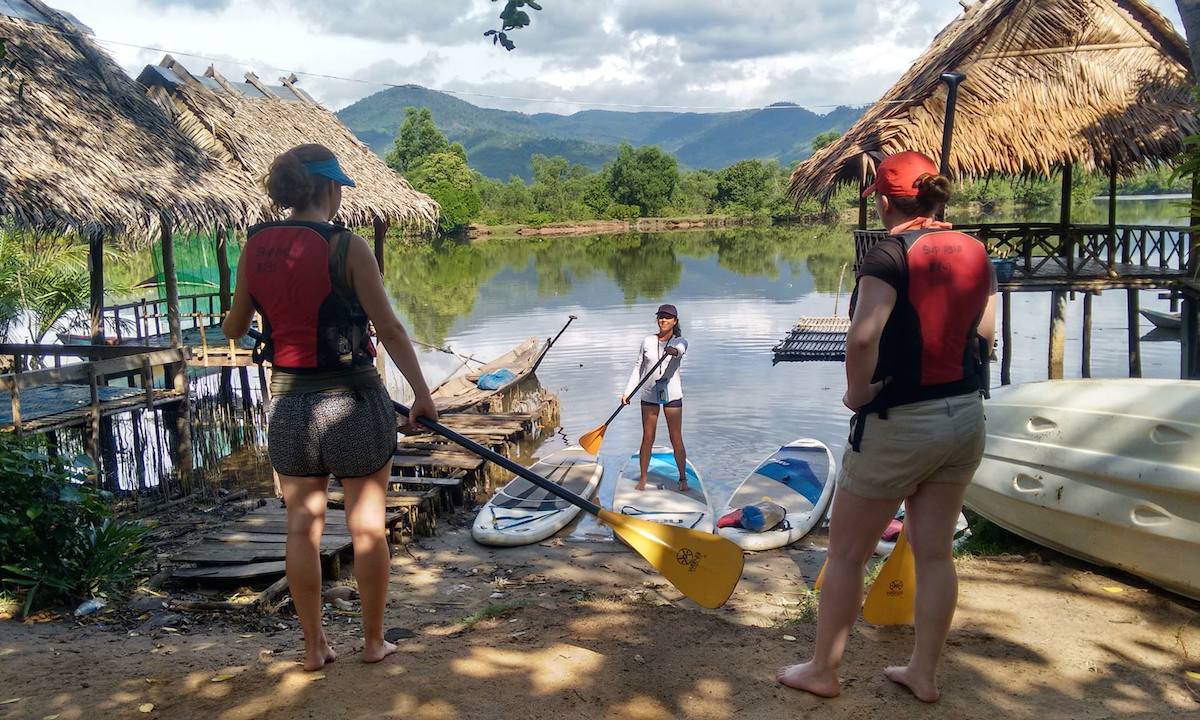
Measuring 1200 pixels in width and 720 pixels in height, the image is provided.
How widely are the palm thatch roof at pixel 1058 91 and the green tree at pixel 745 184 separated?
58.4m

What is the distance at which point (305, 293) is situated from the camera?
2.84 m

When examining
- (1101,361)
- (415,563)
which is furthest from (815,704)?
(1101,361)

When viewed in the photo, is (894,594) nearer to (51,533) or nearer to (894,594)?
(894,594)

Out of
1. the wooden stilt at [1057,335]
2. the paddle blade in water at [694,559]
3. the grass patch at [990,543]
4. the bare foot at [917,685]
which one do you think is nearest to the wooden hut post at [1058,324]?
the wooden stilt at [1057,335]

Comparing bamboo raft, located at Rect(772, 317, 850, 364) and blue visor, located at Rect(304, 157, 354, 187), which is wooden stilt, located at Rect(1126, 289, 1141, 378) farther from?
blue visor, located at Rect(304, 157, 354, 187)

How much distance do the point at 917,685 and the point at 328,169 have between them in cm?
241

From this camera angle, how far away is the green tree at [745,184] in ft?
234

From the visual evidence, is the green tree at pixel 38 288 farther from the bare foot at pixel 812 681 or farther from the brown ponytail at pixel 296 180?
the bare foot at pixel 812 681

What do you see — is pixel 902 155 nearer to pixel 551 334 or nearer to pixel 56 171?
pixel 56 171

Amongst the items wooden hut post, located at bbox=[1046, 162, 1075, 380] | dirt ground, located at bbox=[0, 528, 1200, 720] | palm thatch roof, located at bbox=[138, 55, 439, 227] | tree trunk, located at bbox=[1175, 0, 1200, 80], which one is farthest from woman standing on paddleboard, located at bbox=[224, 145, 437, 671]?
wooden hut post, located at bbox=[1046, 162, 1075, 380]

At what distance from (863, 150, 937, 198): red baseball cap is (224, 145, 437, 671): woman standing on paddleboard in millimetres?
1508

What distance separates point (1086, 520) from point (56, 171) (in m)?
8.37

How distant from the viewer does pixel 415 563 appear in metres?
7.24

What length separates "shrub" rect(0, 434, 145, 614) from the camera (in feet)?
13.9
